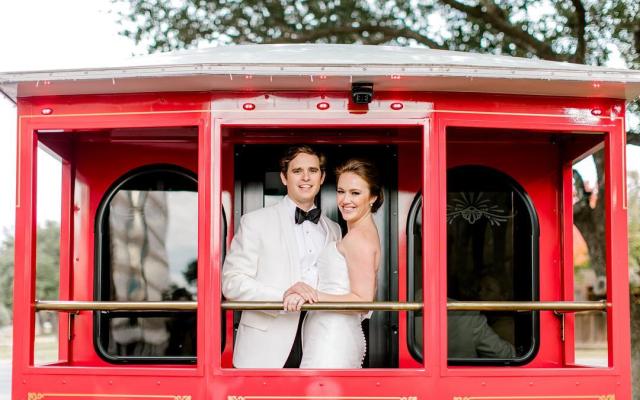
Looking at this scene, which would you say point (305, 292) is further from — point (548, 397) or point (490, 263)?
point (490, 263)

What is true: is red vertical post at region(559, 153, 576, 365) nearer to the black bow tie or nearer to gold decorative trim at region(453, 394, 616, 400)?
gold decorative trim at region(453, 394, 616, 400)

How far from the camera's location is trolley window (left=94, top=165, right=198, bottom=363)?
21.8 ft

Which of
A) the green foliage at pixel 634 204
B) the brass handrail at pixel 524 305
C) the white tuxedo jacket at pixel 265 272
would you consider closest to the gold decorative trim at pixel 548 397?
the brass handrail at pixel 524 305

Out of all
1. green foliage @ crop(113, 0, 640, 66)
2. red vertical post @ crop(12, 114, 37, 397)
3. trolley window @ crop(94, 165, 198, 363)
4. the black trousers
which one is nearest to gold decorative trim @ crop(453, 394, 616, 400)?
the black trousers

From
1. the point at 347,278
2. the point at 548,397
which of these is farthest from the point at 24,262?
the point at 548,397

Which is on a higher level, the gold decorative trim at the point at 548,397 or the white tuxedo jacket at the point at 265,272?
the white tuxedo jacket at the point at 265,272

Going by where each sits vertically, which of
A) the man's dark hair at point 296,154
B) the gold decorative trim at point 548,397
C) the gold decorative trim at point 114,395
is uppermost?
the man's dark hair at point 296,154

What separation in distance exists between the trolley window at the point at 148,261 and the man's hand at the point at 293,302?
5.20ft

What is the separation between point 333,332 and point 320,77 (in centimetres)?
145

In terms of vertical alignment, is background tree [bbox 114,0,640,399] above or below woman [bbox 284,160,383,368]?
above

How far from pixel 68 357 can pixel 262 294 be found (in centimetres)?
172

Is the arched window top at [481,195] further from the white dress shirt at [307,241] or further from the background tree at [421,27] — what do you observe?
the background tree at [421,27]

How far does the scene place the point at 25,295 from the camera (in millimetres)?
5324

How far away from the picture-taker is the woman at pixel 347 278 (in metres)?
5.60
